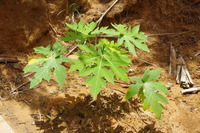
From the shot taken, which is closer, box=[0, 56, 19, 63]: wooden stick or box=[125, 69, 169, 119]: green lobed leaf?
box=[125, 69, 169, 119]: green lobed leaf

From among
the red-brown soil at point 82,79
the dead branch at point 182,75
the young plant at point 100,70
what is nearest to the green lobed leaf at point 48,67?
the young plant at point 100,70

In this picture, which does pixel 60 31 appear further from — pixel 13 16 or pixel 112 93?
pixel 112 93

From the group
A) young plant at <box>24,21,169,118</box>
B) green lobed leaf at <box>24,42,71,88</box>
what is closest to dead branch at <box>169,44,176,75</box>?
young plant at <box>24,21,169,118</box>

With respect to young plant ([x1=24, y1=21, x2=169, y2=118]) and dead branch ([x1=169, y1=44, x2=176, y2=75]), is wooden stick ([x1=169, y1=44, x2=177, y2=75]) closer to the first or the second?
dead branch ([x1=169, y1=44, x2=176, y2=75])

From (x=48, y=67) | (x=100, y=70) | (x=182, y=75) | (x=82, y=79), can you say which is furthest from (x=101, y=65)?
(x=182, y=75)

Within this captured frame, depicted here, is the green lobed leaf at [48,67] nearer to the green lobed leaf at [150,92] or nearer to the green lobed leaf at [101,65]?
the green lobed leaf at [101,65]

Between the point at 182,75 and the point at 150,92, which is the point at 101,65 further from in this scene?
the point at 182,75

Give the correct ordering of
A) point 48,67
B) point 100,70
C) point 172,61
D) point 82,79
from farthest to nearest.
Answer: point 172,61 < point 82,79 < point 48,67 < point 100,70

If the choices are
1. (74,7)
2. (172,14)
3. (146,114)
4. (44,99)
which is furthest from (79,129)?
(172,14)
